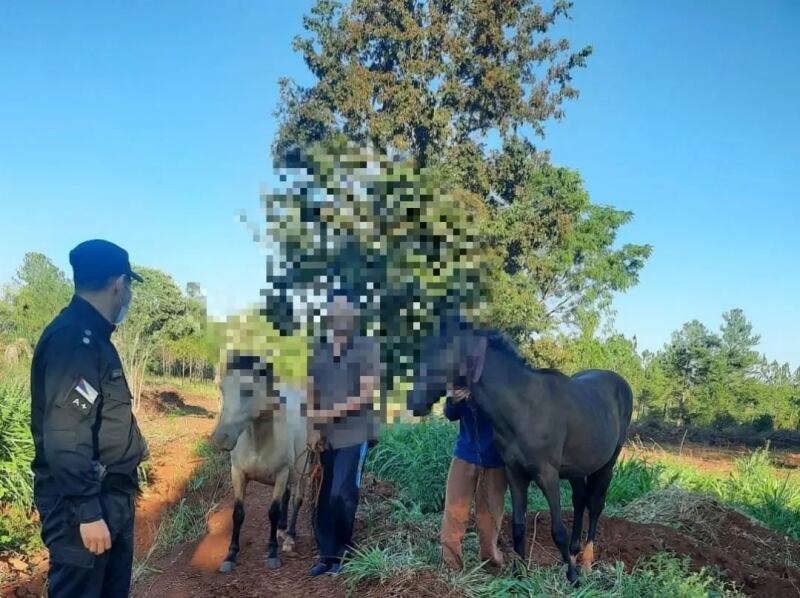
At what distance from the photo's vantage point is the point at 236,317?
15.9 feet

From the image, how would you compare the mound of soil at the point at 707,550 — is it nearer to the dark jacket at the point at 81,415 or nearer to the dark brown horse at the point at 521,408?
the dark brown horse at the point at 521,408

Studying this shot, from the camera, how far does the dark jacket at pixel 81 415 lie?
2252 mm

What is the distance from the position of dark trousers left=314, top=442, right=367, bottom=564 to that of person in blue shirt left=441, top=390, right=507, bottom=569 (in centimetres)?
57

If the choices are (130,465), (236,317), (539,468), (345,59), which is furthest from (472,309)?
(345,59)

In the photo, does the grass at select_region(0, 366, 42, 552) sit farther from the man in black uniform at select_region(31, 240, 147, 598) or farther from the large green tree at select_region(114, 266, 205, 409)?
the large green tree at select_region(114, 266, 205, 409)

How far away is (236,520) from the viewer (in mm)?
4469

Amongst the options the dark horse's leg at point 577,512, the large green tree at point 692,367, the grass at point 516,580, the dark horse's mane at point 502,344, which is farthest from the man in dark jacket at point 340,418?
the large green tree at point 692,367

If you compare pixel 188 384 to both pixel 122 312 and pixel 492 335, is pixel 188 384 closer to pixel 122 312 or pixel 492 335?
pixel 492 335

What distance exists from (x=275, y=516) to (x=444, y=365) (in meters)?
1.95

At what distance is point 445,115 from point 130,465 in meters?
14.0

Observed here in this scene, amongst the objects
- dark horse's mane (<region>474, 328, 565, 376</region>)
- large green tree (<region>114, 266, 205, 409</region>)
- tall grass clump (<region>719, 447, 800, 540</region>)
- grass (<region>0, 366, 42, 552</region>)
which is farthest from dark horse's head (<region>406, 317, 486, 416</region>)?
large green tree (<region>114, 266, 205, 409</region>)

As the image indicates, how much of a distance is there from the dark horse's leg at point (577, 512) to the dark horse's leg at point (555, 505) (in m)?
0.53

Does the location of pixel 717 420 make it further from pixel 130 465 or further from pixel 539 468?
pixel 130 465

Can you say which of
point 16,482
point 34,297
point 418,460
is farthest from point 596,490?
point 34,297
